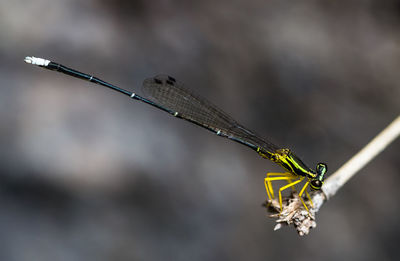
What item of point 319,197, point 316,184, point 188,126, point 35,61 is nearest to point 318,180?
point 316,184

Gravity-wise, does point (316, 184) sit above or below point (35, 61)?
below

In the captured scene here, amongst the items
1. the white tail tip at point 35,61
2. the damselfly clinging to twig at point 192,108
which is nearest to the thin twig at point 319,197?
the damselfly clinging to twig at point 192,108

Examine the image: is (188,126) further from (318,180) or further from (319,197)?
(319,197)

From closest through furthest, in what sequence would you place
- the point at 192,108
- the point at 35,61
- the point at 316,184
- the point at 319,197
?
the point at 319,197 → the point at 316,184 → the point at 35,61 → the point at 192,108

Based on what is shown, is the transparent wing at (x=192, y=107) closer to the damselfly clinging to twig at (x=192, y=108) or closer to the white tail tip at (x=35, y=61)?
the damselfly clinging to twig at (x=192, y=108)

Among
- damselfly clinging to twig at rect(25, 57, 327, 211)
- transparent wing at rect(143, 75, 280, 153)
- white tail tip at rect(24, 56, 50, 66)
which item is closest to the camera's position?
white tail tip at rect(24, 56, 50, 66)

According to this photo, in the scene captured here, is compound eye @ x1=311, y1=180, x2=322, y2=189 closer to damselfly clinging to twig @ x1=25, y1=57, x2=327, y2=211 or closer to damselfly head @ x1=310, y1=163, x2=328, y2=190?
damselfly head @ x1=310, y1=163, x2=328, y2=190

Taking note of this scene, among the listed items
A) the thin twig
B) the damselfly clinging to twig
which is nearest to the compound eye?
the thin twig
